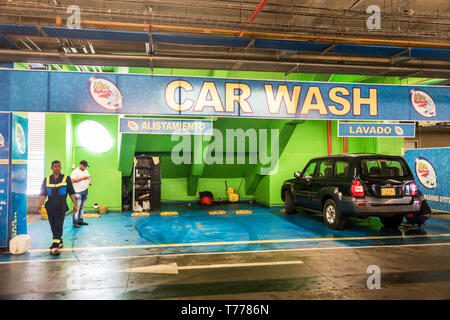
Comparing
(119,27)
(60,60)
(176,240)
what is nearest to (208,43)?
(119,27)

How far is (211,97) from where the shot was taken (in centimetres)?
639

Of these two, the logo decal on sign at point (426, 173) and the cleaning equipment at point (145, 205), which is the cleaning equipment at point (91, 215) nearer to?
the cleaning equipment at point (145, 205)

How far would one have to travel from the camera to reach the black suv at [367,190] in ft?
22.7

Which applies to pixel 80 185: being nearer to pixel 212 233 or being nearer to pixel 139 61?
pixel 212 233

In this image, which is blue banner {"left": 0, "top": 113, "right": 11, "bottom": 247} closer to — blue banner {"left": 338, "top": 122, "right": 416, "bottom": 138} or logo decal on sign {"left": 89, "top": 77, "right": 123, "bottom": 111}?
logo decal on sign {"left": 89, "top": 77, "right": 123, "bottom": 111}

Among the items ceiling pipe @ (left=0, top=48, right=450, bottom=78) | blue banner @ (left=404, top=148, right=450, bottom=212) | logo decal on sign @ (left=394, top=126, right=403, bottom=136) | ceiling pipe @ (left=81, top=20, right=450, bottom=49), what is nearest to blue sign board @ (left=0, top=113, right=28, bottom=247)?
ceiling pipe @ (left=0, top=48, right=450, bottom=78)

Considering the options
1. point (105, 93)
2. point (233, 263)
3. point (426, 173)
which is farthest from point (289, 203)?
point (105, 93)

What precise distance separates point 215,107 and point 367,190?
372cm

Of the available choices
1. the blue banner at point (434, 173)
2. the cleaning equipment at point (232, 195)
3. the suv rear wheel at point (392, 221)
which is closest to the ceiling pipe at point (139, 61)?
the suv rear wheel at point (392, 221)

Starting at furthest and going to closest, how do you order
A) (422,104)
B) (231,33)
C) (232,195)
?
(232,195) → (422,104) → (231,33)

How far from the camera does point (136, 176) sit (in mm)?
11070

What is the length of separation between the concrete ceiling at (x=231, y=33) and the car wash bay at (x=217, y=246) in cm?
367

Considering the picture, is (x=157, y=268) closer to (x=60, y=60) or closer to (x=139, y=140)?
(x=60, y=60)
